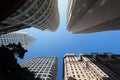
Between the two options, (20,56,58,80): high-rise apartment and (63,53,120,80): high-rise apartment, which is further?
(20,56,58,80): high-rise apartment

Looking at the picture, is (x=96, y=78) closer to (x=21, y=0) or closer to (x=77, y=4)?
(x=77, y=4)

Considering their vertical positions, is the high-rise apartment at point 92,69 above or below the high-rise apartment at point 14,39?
below

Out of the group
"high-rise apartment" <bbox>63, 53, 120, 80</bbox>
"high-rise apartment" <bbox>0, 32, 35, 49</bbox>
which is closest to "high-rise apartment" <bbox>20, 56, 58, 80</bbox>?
"high-rise apartment" <bbox>63, 53, 120, 80</bbox>

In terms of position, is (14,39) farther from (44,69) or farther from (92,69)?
(92,69)

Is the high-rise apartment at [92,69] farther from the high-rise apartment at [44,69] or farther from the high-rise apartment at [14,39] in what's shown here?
the high-rise apartment at [14,39]

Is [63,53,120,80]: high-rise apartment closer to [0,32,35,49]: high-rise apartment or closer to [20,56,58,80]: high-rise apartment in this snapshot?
[20,56,58,80]: high-rise apartment

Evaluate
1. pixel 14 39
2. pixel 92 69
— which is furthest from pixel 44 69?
pixel 14 39

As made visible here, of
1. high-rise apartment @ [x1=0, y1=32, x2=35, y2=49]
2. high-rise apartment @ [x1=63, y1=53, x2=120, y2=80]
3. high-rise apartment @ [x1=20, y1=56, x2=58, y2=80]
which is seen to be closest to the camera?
high-rise apartment @ [x1=63, y1=53, x2=120, y2=80]

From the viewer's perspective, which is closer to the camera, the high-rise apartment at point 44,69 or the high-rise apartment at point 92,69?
the high-rise apartment at point 92,69

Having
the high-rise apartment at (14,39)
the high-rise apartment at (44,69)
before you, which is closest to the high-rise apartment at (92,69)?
the high-rise apartment at (44,69)

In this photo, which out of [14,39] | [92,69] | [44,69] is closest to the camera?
[92,69]

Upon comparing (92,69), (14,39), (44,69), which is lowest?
(92,69)

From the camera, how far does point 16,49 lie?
24172 millimetres

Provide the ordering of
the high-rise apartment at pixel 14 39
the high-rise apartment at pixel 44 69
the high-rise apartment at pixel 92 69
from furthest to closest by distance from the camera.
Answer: the high-rise apartment at pixel 14 39
the high-rise apartment at pixel 44 69
the high-rise apartment at pixel 92 69
